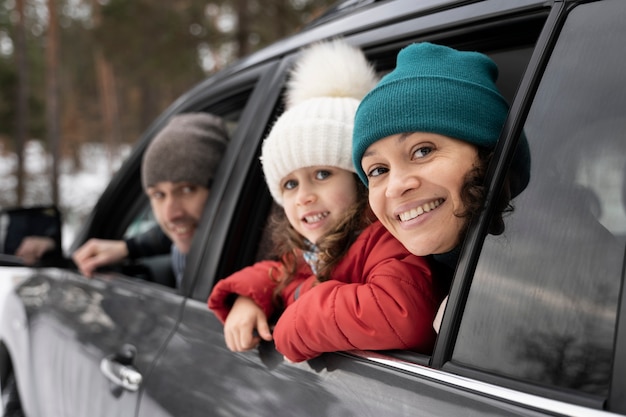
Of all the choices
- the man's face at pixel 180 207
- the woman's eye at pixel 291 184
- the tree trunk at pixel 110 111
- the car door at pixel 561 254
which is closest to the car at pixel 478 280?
the car door at pixel 561 254

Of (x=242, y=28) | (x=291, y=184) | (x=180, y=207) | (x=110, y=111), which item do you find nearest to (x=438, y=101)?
(x=291, y=184)

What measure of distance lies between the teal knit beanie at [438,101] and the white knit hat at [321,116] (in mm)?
340

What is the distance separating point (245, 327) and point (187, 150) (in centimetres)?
106

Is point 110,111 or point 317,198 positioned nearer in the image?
point 317,198

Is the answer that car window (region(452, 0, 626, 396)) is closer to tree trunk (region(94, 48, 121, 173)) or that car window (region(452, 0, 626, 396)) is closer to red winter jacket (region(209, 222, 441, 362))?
red winter jacket (region(209, 222, 441, 362))

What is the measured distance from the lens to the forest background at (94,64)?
36.3 feet

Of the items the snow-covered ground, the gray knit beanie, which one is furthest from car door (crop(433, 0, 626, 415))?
the snow-covered ground

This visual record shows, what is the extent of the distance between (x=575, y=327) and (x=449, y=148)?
0.47 m

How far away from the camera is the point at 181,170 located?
98.4 inches

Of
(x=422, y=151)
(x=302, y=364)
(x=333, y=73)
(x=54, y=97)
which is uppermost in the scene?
(x=54, y=97)

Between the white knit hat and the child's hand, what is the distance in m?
0.35

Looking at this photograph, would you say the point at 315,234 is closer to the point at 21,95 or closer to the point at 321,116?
the point at 321,116

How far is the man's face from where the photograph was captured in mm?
2564

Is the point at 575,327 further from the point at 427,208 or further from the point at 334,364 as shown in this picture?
the point at 334,364
